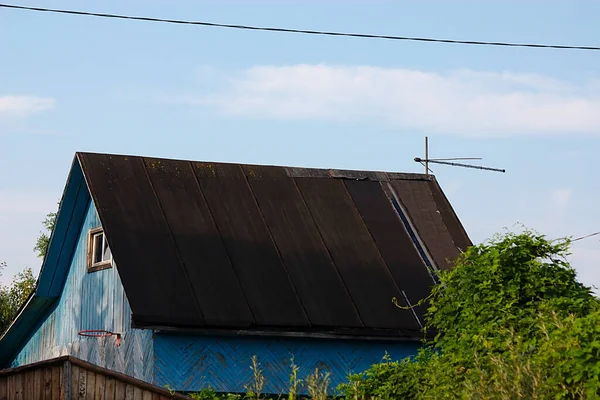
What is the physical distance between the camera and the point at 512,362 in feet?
32.0

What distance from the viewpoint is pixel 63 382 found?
393 inches

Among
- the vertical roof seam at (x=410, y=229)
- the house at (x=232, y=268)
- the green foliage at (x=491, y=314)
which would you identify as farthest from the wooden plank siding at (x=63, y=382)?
the vertical roof seam at (x=410, y=229)

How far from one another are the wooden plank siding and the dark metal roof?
4.93m

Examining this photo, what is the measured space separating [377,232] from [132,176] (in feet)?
15.5

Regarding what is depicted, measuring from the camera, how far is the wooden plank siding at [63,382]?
9.98m

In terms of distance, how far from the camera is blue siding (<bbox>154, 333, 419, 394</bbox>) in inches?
617

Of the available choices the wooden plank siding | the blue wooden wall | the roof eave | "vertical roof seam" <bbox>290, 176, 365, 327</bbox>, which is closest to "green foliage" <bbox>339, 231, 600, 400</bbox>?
"vertical roof seam" <bbox>290, 176, 365, 327</bbox>

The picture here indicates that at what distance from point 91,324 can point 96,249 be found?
137 cm

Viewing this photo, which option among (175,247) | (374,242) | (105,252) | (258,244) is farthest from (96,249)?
(374,242)

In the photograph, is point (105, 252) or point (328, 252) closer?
point (105, 252)

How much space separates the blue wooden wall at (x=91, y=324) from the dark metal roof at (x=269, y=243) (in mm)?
860

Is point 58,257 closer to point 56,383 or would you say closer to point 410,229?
point 410,229

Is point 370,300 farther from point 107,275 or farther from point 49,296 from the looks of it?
point 49,296

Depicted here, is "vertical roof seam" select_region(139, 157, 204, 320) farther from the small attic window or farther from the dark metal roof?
the small attic window
